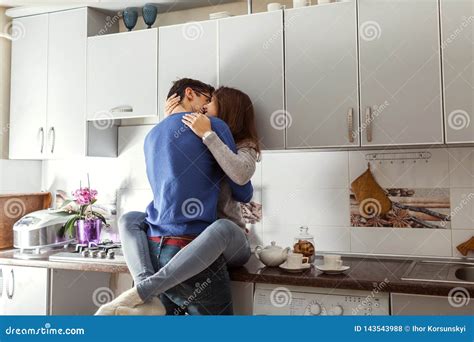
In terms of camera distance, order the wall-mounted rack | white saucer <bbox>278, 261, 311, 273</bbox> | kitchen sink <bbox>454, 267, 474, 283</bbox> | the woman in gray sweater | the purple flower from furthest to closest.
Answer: the purple flower → the wall-mounted rack → kitchen sink <bbox>454, 267, 474, 283</bbox> → white saucer <bbox>278, 261, 311, 273</bbox> → the woman in gray sweater

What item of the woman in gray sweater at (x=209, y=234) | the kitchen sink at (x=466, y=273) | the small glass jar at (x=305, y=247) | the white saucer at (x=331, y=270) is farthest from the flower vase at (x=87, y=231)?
the kitchen sink at (x=466, y=273)

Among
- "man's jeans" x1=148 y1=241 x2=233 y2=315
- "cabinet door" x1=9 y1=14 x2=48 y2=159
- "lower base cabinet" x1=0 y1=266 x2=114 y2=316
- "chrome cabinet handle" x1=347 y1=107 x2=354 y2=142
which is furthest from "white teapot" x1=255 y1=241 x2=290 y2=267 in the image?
"cabinet door" x1=9 y1=14 x2=48 y2=159

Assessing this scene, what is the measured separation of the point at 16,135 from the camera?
99.2 inches

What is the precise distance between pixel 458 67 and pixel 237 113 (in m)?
0.91

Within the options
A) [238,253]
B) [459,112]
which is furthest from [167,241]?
[459,112]

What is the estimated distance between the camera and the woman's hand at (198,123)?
167 centimetres

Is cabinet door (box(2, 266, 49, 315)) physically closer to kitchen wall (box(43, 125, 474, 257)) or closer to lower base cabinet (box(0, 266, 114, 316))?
lower base cabinet (box(0, 266, 114, 316))

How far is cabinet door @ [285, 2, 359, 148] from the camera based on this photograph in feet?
6.27

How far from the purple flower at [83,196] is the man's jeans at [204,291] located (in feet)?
3.41

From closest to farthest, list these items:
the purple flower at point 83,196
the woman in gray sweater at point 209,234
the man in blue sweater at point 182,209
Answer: the woman in gray sweater at point 209,234, the man in blue sweater at point 182,209, the purple flower at point 83,196

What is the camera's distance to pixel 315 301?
164 centimetres

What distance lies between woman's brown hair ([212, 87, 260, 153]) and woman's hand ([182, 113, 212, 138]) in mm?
265

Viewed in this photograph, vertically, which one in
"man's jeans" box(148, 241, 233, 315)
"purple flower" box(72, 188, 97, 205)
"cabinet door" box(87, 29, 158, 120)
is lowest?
"man's jeans" box(148, 241, 233, 315)

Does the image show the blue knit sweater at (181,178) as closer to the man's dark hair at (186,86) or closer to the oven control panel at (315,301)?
the man's dark hair at (186,86)
